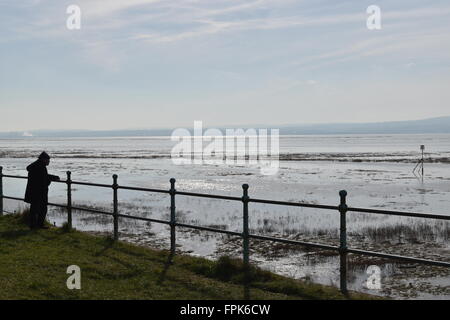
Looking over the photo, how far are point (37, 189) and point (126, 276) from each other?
5.46m

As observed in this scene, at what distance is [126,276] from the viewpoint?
8898 mm

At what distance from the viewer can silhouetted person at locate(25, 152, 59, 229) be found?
13.3 m

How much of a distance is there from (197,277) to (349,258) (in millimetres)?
5914

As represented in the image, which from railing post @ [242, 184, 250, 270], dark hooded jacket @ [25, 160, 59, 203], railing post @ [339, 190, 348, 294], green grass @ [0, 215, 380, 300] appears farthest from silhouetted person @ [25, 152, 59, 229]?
railing post @ [339, 190, 348, 294]

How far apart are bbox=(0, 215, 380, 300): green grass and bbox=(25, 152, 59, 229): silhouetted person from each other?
5.28 feet

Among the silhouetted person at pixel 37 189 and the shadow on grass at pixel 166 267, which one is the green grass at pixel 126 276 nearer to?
the shadow on grass at pixel 166 267

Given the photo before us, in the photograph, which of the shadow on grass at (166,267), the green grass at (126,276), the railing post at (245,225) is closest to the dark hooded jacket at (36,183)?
the green grass at (126,276)

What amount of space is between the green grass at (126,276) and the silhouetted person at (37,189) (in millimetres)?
1610

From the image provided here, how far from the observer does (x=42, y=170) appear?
1334 centimetres

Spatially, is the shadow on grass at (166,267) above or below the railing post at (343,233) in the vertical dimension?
below

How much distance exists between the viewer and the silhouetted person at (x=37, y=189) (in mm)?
13273

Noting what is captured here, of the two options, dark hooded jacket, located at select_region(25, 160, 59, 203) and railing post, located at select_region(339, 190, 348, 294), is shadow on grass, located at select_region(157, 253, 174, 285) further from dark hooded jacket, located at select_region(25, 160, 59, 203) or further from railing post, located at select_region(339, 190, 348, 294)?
dark hooded jacket, located at select_region(25, 160, 59, 203)

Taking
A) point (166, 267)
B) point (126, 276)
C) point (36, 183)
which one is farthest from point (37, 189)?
point (126, 276)
